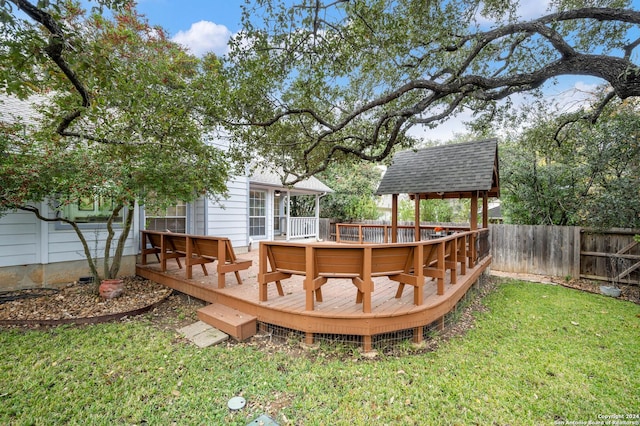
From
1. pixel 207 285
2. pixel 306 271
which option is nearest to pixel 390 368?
pixel 306 271

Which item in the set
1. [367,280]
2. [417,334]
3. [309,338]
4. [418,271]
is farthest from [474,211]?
[309,338]

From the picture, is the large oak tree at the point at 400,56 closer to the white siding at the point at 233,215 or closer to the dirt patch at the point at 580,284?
the white siding at the point at 233,215

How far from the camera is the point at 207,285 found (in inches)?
193

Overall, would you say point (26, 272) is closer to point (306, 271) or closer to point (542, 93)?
point (306, 271)

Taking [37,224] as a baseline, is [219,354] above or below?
below

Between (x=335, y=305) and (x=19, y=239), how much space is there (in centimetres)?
607

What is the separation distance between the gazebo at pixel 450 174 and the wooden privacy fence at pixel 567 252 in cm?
137

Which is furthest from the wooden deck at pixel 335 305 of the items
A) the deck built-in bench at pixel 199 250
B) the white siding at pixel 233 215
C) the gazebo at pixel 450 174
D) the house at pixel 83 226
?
the gazebo at pixel 450 174

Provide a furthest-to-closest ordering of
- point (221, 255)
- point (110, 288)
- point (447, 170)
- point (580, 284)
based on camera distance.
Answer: point (447, 170) < point (580, 284) < point (110, 288) < point (221, 255)

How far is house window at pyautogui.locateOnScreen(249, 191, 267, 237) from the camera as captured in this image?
10.1 meters

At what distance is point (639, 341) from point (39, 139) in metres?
9.54

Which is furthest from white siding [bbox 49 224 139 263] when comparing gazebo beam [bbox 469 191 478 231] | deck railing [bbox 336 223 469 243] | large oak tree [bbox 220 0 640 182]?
gazebo beam [bbox 469 191 478 231]

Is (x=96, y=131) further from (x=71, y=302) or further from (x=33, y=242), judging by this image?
(x=71, y=302)

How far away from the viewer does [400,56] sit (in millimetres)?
5684
